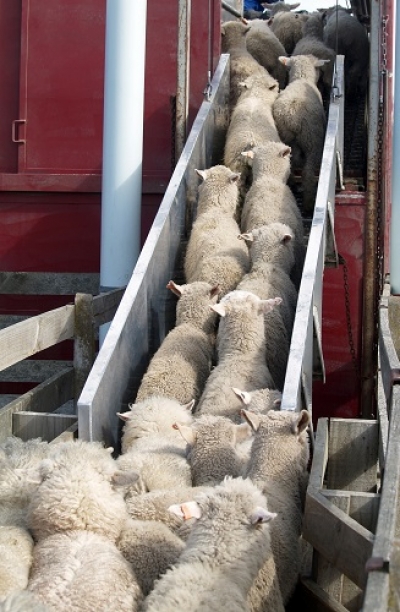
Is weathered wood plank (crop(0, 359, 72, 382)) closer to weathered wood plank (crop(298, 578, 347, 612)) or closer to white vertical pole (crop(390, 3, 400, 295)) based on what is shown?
white vertical pole (crop(390, 3, 400, 295))

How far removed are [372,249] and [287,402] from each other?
13.3ft

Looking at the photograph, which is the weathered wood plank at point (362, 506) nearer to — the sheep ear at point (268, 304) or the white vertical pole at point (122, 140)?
the sheep ear at point (268, 304)

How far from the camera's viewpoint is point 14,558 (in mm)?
3982

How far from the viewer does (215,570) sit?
3592mm

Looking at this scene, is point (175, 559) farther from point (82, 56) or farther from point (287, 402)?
point (82, 56)

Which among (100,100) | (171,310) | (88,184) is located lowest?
(171,310)

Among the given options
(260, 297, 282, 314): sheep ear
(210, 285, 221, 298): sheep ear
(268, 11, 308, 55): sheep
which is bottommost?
(260, 297, 282, 314): sheep ear

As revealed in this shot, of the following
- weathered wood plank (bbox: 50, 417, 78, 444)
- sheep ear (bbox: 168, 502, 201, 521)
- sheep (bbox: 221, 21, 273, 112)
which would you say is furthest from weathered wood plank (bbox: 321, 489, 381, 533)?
sheep (bbox: 221, 21, 273, 112)

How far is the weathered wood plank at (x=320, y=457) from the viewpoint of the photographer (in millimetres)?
4375

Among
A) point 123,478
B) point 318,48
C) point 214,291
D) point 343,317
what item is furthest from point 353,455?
point 318,48

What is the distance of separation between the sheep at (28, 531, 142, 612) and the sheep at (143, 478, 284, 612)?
0.17 meters

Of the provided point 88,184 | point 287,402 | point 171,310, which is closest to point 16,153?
point 88,184

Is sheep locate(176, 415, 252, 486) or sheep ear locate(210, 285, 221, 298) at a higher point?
sheep ear locate(210, 285, 221, 298)

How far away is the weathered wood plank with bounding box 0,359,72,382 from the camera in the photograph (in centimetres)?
1012
